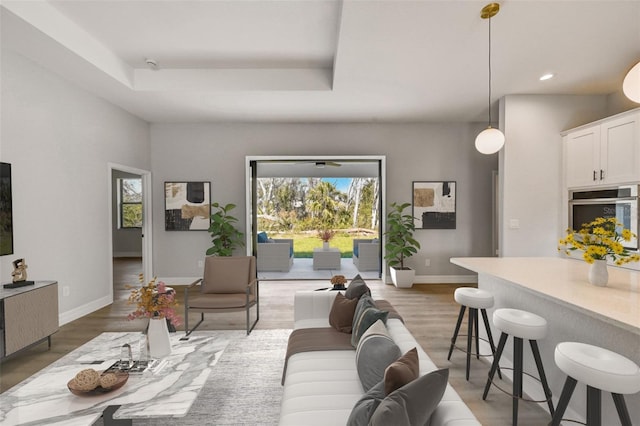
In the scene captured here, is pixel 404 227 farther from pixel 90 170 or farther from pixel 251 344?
pixel 90 170

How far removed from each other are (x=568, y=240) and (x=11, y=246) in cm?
475

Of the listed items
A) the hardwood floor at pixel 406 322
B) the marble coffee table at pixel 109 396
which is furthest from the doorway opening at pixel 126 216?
the marble coffee table at pixel 109 396

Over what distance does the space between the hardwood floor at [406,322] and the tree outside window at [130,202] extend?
3.22 m

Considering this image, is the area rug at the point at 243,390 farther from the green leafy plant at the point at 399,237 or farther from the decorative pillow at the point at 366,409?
the green leafy plant at the point at 399,237

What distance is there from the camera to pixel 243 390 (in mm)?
2340

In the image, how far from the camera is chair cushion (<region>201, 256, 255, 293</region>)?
366 cm

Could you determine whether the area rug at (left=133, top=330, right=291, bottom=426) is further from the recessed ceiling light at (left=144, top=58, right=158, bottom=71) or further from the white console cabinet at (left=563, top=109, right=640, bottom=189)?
the white console cabinet at (left=563, top=109, right=640, bottom=189)

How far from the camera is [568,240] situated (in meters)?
2.01

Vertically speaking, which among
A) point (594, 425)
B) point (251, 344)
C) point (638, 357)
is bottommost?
point (251, 344)

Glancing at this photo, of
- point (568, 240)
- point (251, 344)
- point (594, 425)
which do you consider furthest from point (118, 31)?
point (594, 425)

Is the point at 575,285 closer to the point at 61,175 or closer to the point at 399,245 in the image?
the point at 399,245

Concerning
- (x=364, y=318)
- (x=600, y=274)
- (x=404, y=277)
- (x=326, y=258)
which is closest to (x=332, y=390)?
(x=364, y=318)

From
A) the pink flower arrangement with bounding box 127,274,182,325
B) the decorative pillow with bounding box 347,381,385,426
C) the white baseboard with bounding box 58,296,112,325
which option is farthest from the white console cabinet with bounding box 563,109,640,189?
the white baseboard with bounding box 58,296,112,325

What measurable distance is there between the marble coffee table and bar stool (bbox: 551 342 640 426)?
1848 mm
